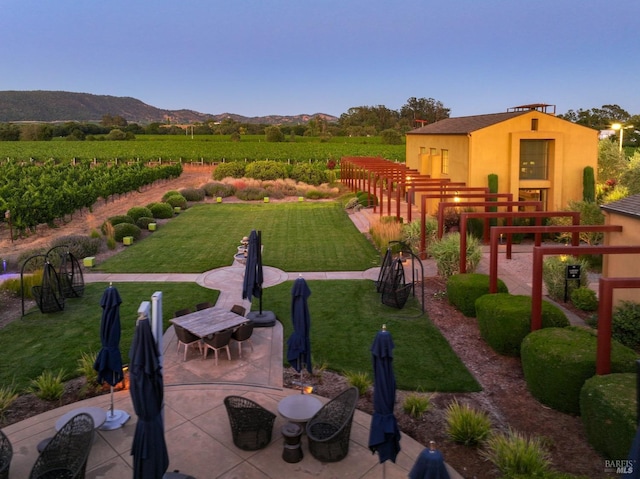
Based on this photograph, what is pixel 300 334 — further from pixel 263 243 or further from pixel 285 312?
pixel 263 243

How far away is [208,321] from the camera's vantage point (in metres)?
10.9

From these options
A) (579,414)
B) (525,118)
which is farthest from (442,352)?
(525,118)

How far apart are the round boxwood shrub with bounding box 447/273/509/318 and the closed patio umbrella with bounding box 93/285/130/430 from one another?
8557 mm

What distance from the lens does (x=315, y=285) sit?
16125 mm

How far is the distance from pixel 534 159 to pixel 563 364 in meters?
19.6

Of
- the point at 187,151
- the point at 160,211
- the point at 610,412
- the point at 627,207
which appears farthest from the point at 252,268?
the point at 187,151

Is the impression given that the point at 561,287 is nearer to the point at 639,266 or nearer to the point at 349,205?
the point at 639,266

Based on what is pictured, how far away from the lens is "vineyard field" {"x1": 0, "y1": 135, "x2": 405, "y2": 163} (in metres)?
77.3

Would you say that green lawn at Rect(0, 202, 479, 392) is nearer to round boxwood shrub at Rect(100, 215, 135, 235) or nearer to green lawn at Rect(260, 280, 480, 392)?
green lawn at Rect(260, 280, 480, 392)

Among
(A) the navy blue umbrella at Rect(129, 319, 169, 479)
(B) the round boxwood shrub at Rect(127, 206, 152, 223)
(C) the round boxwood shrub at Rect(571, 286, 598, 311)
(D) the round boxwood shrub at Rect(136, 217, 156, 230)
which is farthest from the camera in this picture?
(B) the round boxwood shrub at Rect(127, 206, 152, 223)

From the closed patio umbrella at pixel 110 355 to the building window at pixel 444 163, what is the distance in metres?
24.3

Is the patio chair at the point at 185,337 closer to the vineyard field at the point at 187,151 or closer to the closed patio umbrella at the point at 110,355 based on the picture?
the closed patio umbrella at the point at 110,355

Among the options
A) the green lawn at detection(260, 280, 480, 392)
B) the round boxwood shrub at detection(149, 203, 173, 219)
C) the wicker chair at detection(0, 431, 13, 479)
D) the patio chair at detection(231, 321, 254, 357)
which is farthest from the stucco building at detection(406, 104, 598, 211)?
the wicker chair at detection(0, 431, 13, 479)

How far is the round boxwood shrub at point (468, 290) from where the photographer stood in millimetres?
12930
